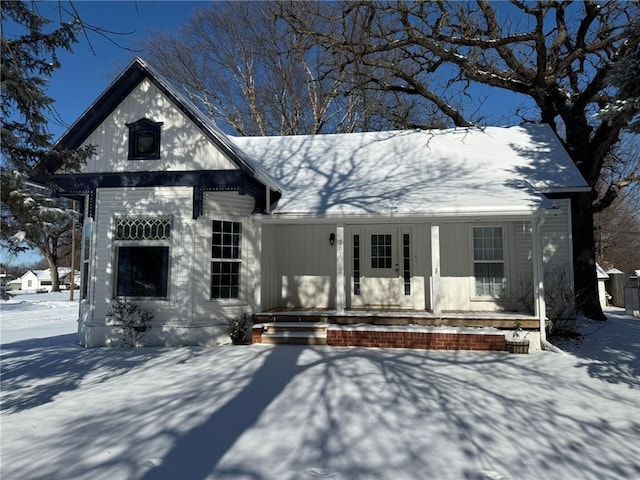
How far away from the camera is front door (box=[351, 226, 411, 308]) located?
424 inches

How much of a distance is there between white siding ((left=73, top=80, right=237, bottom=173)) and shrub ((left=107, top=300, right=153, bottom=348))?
3056mm

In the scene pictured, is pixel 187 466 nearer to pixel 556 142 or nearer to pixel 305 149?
pixel 305 149

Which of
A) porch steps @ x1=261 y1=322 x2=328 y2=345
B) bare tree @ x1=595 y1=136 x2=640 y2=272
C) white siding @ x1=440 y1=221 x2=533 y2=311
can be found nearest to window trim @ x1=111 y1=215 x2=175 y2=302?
porch steps @ x1=261 y1=322 x2=328 y2=345

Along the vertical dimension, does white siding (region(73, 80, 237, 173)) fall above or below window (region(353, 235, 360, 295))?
above

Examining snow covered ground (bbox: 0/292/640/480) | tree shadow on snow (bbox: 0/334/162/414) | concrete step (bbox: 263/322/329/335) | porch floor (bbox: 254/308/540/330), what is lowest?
tree shadow on snow (bbox: 0/334/162/414)

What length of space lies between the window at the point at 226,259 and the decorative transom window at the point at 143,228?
105 centimetres

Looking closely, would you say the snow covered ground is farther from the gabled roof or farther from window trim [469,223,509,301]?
the gabled roof

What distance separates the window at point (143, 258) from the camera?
9203mm

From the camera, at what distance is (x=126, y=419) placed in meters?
4.85

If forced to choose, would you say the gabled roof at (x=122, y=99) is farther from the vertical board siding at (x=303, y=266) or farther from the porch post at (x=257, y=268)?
the vertical board siding at (x=303, y=266)

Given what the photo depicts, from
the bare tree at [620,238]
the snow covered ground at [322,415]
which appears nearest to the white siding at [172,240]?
the snow covered ground at [322,415]

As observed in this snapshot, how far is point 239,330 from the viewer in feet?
30.5

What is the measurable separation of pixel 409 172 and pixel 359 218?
2.71m

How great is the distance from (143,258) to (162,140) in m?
2.67
